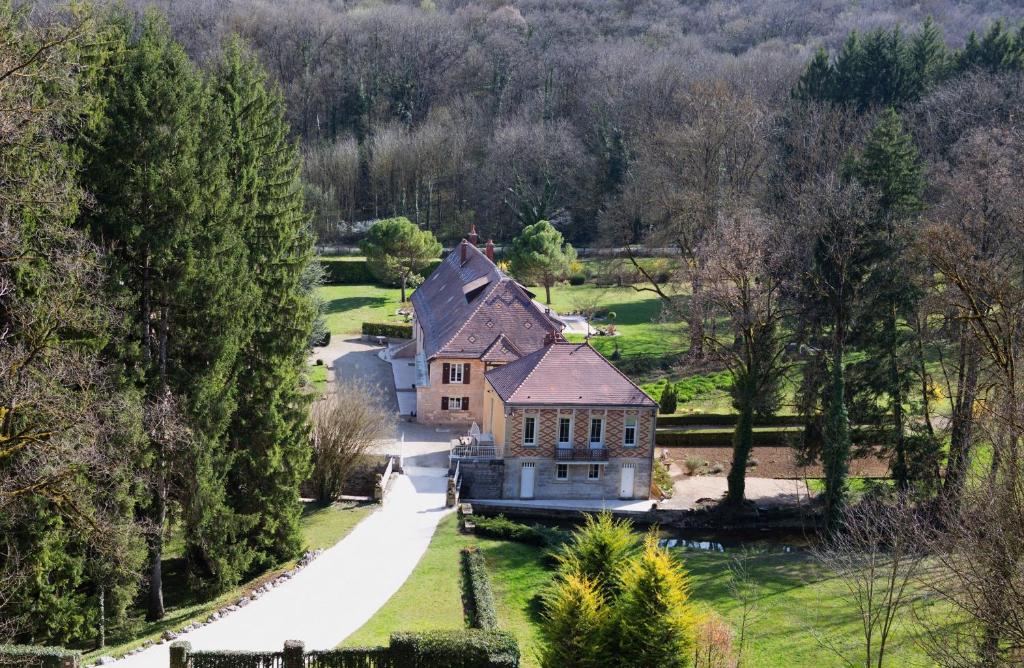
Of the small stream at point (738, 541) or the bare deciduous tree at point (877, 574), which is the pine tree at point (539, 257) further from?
the bare deciduous tree at point (877, 574)

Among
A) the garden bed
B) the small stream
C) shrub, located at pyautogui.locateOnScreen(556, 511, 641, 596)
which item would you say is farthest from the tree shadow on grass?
shrub, located at pyautogui.locateOnScreen(556, 511, 641, 596)

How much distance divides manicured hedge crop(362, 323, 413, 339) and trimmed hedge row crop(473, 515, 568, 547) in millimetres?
25154

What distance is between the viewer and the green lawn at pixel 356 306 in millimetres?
58531

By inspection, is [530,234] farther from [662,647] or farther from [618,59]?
[662,647]

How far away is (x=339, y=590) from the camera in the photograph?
25.4m

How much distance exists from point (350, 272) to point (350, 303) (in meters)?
6.81

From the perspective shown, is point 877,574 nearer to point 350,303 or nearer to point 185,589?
point 185,589

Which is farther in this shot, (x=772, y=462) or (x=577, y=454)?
(x=772, y=462)

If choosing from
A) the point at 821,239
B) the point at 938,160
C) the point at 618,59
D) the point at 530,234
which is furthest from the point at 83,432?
the point at 618,59

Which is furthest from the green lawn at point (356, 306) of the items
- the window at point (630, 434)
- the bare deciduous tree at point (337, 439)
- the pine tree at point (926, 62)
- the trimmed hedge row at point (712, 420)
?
the pine tree at point (926, 62)

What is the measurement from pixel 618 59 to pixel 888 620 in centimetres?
7949

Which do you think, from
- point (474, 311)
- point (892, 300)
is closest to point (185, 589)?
point (474, 311)

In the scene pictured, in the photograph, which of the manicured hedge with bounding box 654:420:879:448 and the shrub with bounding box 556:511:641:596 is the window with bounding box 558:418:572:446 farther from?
the shrub with bounding box 556:511:641:596

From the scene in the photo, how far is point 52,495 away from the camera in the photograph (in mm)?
18812
